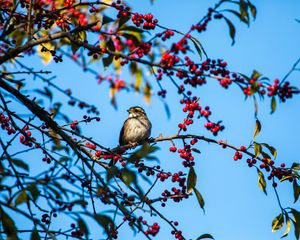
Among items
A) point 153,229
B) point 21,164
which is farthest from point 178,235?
point 21,164

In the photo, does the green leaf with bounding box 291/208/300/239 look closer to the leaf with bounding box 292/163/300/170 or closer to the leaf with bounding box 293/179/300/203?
the leaf with bounding box 293/179/300/203

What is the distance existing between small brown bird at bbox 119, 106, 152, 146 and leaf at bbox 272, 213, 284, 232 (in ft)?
15.4

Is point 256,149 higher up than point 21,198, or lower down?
higher up

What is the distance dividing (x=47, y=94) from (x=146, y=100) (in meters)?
0.88

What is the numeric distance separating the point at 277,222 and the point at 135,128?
5.09 meters

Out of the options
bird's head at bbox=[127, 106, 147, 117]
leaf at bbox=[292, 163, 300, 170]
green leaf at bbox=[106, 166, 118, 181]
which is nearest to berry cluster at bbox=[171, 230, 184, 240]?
green leaf at bbox=[106, 166, 118, 181]

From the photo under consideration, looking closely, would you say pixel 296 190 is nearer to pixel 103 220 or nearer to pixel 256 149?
pixel 256 149

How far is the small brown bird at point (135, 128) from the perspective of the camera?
31.3ft

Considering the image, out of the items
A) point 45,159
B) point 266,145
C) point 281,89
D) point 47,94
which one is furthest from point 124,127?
point 281,89

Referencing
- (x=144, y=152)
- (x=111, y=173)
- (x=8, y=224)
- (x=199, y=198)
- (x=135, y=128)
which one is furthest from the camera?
(x=135, y=128)

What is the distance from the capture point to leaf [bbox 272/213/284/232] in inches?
187

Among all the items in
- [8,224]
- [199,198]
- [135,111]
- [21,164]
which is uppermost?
[135,111]

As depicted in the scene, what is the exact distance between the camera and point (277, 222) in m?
4.78

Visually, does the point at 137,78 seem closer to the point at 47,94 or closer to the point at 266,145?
the point at 47,94
